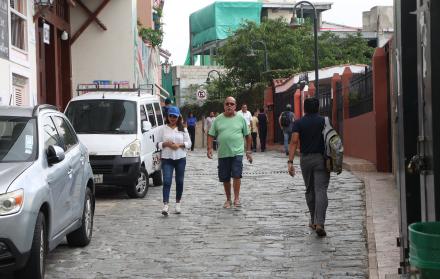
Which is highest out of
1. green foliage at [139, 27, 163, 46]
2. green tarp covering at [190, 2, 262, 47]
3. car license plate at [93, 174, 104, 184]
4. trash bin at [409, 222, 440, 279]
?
green tarp covering at [190, 2, 262, 47]

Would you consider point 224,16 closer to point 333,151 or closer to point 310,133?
point 310,133

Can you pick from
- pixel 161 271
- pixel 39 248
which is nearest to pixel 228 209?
pixel 161 271

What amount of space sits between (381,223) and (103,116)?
628cm

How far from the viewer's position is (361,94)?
1730 centimetres

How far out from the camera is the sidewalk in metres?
6.67

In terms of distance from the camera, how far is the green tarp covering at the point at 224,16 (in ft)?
241

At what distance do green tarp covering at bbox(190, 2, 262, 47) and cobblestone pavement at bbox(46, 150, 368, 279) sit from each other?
6149 centimetres

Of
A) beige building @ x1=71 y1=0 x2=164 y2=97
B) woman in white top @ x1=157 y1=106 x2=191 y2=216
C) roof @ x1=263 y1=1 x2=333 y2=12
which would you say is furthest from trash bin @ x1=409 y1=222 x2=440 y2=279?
roof @ x1=263 y1=1 x2=333 y2=12

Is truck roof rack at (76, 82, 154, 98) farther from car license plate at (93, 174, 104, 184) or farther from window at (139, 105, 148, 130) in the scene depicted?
car license plate at (93, 174, 104, 184)

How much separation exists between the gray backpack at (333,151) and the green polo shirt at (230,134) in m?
2.62

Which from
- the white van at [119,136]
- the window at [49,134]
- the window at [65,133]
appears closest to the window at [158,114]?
the white van at [119,136]

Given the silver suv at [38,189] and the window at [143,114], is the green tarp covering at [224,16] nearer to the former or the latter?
the window at [143,114]

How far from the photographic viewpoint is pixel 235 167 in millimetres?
11070

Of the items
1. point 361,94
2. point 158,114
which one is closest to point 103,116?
point 158,114
